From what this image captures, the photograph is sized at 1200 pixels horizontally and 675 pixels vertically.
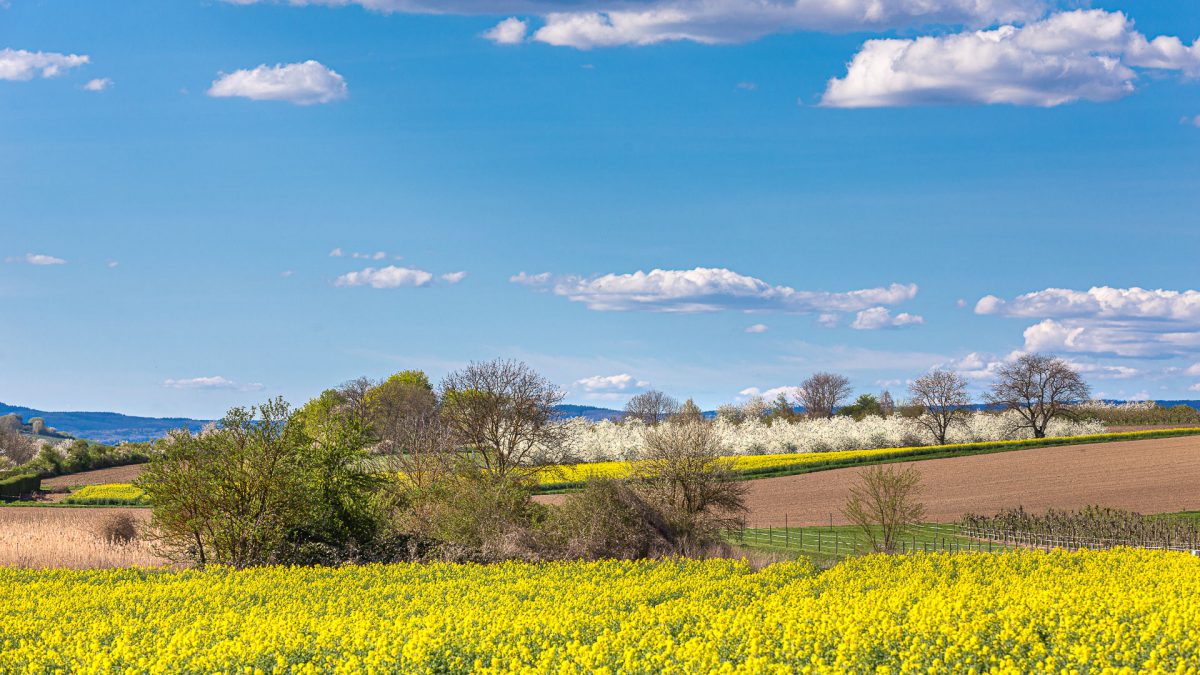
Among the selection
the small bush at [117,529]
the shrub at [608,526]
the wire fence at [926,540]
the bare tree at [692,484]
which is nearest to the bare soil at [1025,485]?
the wire fence at [926,540]

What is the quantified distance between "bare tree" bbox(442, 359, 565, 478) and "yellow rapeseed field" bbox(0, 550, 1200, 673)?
33864 mm

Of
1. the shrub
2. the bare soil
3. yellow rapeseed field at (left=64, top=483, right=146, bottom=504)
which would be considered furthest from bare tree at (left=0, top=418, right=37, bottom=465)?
the shrub

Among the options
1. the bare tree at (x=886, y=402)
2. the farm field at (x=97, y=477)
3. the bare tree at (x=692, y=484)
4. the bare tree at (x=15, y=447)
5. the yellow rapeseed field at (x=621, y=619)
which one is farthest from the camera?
the bare tree at (x=886, y=402)

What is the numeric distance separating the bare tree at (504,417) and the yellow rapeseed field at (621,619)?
111 feet

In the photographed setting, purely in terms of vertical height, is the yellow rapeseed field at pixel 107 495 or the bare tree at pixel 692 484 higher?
the bare tree at pixel 692 484

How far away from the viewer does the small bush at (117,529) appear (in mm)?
34281

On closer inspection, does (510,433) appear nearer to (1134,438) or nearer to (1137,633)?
(1137,633)

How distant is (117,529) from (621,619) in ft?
84.7

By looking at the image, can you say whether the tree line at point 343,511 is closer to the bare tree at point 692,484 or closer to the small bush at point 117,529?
the bare tree at point 692,484

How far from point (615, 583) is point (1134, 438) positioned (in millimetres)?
84448

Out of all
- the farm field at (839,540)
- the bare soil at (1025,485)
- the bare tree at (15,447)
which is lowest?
the farm field at (839,540)

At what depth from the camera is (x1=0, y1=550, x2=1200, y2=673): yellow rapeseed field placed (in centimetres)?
1137

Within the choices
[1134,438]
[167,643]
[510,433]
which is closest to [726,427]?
[1134,438]

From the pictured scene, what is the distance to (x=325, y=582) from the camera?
2030 centimetres
